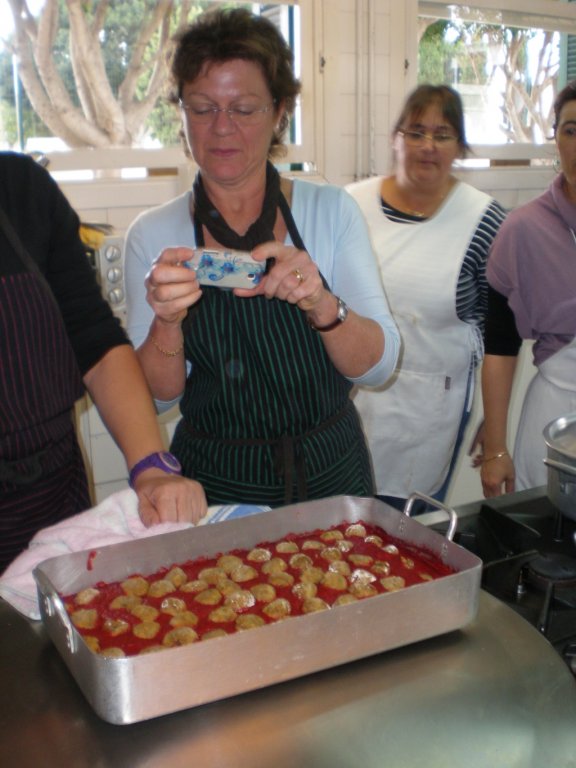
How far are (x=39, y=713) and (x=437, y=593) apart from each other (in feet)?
1.26

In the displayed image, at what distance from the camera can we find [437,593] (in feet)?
2.63

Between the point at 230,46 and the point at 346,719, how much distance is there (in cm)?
98

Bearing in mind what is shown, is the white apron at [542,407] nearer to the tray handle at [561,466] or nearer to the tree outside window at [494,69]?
the tray handle at [561,466]

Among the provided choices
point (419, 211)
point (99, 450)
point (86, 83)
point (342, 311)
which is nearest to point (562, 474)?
point (342, 311)

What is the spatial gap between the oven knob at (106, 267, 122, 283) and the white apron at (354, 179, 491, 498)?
679 millimetres

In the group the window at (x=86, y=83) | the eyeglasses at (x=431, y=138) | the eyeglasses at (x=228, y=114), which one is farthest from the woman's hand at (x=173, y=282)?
the window at (x=86, y=83)

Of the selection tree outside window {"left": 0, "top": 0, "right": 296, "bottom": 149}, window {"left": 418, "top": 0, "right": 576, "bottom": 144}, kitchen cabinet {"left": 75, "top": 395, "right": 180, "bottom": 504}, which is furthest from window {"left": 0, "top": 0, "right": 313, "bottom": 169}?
window {"left": 418, "top": 0, "right": 576, "bottom": 144}

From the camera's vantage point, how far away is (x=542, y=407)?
162 centimetres

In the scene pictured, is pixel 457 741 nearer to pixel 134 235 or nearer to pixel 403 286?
pixel 134 235

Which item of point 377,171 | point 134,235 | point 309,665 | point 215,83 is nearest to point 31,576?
point 309,665

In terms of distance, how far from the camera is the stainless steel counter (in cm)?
68

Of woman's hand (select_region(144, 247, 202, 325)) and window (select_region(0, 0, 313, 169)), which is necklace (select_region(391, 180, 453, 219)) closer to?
window (select_region(0, 0, 313, 169))

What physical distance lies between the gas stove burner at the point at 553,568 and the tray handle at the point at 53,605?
0.56 meters

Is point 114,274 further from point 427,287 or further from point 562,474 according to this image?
point 562,474
